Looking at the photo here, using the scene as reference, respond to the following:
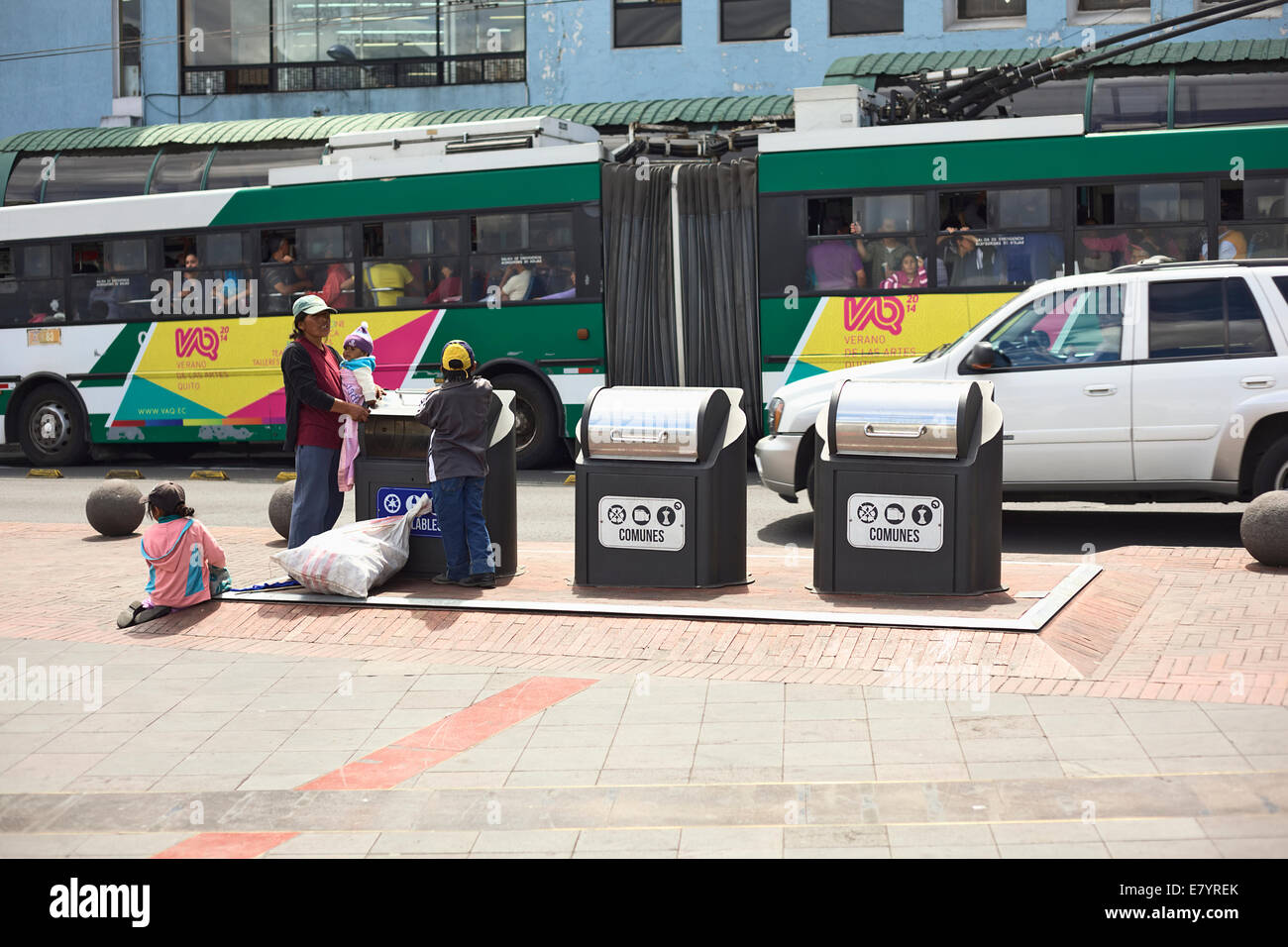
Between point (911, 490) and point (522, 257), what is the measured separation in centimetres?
947

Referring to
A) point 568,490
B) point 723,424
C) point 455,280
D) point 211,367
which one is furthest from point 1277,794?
point 211,367

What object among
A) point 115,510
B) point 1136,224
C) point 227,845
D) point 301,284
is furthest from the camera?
point 301,284

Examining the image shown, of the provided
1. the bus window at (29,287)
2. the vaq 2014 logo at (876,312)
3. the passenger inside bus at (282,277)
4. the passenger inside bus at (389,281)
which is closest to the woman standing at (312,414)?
the vaq 2014 logo at (876,312)

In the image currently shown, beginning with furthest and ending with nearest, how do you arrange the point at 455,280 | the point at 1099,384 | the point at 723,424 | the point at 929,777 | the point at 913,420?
the point at 455,280 → the point at 1099,384 → the point at 723,424 → the point at 913,420 → the point at 929,777

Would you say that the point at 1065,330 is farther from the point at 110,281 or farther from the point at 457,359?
the point at 110,281

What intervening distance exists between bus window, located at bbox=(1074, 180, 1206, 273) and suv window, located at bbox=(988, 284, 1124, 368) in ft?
12.8

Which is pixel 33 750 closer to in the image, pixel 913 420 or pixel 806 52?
pixel 913 420

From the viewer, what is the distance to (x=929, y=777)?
225 inches

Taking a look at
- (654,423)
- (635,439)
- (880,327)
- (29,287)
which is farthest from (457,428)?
(29,287)

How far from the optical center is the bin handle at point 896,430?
823 centimetres

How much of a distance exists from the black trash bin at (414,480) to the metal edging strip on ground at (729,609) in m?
0.63

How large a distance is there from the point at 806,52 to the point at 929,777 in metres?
20.6

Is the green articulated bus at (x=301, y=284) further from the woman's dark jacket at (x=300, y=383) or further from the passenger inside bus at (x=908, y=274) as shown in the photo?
the woman's dark jacket at (x=300, y=383)

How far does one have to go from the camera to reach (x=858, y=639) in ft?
24.7
